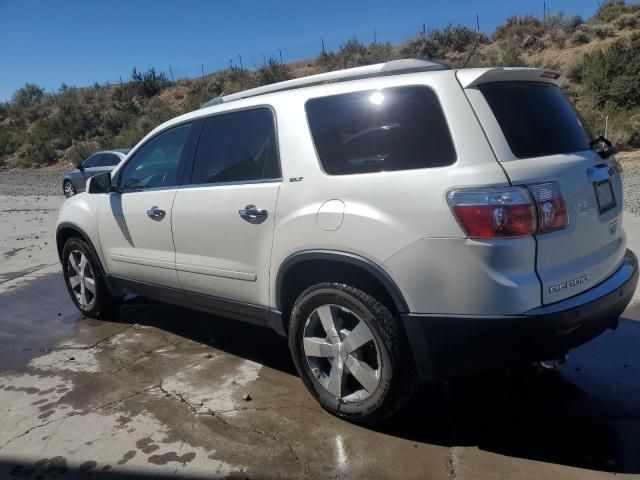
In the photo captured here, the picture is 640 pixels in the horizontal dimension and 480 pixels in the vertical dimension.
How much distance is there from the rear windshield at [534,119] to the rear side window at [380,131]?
0.31 meters

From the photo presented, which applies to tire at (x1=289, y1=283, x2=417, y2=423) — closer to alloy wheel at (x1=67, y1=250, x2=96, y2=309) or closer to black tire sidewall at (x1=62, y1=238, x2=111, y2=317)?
black tire sidewall at (x1=62, y1=238, x2=111, y2=317)

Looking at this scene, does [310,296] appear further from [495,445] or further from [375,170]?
[495,445]

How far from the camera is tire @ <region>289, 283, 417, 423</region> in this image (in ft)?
9.74

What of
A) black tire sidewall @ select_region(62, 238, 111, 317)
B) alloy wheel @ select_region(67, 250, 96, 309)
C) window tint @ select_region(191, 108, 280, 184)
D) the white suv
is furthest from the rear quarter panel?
alloy wheel @ select_region(67, 250, 96, 309)

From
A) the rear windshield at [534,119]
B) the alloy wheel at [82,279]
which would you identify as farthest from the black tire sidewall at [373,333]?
the alloy wheel at [82,279]

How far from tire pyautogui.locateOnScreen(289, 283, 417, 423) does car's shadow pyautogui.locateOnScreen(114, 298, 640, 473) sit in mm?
239

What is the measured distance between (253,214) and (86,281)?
2.67 metres

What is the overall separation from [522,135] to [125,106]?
42222 millimetres

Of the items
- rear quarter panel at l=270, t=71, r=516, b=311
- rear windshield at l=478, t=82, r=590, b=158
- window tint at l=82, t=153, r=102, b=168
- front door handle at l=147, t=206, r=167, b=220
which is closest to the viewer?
rear quarter panel at l=270, t=71, r=516, b=311

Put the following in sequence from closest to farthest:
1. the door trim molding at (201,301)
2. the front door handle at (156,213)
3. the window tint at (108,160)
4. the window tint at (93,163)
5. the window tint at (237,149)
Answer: the window tint at (237,149) < the door trim molding at (201,301) < the front door handle at (156,213) < the window tint at (108,160) < the window tint at (93,163)

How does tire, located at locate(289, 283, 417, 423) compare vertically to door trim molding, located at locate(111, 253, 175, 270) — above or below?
below

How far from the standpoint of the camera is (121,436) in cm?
327

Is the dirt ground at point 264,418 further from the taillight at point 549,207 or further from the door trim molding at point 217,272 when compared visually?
the taillight at point 549,207

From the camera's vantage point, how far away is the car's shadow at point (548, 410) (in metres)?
2.97
